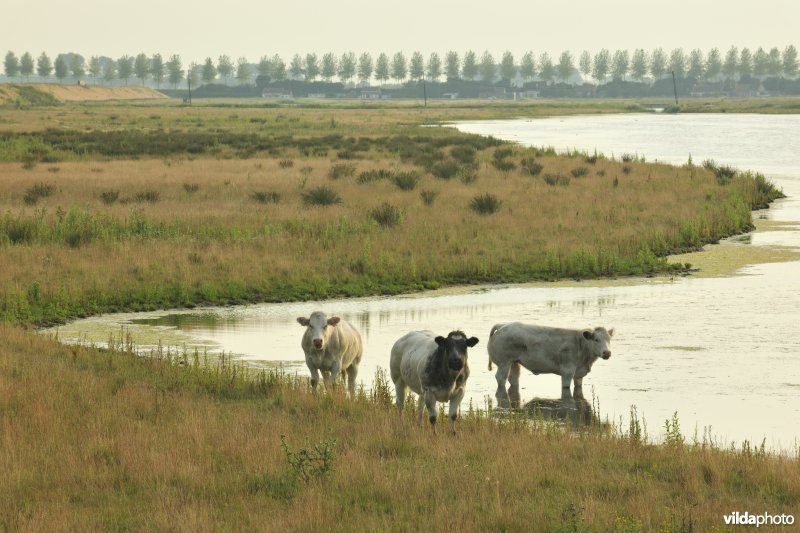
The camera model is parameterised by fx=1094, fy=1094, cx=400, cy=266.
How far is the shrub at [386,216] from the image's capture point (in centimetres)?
3466

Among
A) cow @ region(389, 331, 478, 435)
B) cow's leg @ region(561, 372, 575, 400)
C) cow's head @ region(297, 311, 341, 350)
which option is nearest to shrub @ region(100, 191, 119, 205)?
cow's head @ region(297, 311, 341, 350)

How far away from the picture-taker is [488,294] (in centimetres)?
Result: 2695

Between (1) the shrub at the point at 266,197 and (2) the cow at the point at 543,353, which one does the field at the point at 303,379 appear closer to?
(1) the shrub at the point at 266,197

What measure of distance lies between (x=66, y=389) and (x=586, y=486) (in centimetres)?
749

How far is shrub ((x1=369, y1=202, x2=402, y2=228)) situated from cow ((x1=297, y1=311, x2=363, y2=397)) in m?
18.0

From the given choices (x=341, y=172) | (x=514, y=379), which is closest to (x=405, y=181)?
(x=341, y=172)

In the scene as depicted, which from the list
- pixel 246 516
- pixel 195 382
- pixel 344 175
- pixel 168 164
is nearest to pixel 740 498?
pixel 246 516

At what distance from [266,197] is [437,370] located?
92.7ft

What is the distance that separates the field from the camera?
33.7 feet

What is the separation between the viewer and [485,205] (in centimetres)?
3778

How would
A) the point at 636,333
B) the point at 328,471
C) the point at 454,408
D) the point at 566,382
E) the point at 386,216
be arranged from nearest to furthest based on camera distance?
the point at 328,471 → the point at 454,408 → the point at 566,382 → the point at 636,333 → the point at 386,216

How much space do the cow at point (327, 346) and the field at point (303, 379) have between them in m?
0.39

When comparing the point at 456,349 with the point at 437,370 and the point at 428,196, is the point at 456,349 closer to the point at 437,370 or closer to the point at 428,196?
the point at 437,370

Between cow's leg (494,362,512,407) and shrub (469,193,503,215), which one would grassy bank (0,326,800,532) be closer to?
cow's leg (494,362,512,407)
